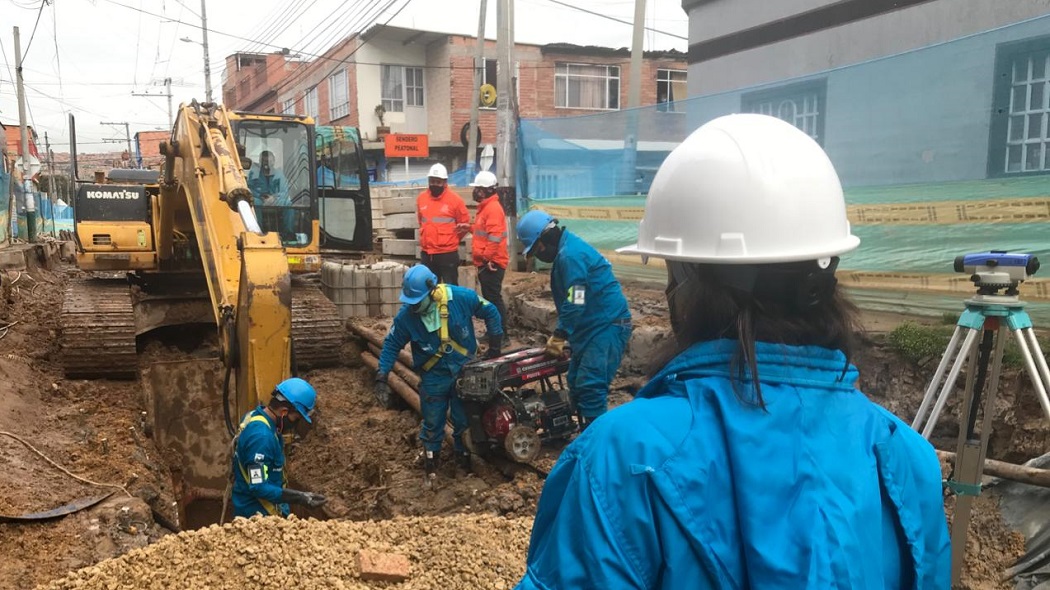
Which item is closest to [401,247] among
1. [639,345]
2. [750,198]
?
[639,345]

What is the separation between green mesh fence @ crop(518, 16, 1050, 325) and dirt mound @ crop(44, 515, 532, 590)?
11.7 ft

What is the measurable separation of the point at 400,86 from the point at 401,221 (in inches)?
816

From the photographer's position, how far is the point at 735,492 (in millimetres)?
1094

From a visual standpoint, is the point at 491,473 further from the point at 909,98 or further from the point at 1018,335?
the point at 909,98

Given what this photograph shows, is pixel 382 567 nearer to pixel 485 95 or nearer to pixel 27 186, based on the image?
pixel 485 95

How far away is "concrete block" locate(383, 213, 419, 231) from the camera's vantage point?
13.3 m

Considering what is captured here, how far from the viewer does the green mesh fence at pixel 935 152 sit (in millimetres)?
4977

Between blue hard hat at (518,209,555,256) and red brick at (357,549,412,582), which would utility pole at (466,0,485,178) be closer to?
blue hard hat at (518,209,555,256)

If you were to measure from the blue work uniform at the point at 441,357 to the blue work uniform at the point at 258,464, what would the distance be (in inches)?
55.0

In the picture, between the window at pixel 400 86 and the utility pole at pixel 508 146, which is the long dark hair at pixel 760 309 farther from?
the window at pixel 400 86

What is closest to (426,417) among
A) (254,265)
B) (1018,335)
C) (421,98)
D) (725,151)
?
(254,265)

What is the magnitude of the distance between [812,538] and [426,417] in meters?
5.33

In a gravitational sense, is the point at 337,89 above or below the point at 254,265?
above

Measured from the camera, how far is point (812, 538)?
1069mm
